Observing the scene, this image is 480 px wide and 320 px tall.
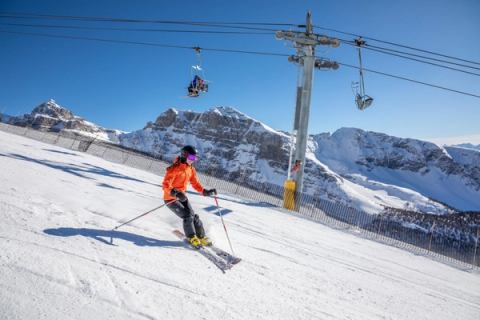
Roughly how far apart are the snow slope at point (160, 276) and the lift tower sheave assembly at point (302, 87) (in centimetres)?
826

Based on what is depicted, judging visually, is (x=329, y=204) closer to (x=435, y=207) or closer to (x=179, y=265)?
(x=179, y=265)

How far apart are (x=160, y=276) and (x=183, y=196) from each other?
1747 mm

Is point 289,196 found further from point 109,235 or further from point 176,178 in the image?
point 109,235

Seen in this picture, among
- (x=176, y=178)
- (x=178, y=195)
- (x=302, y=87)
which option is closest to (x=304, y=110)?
(x=302, y=87)

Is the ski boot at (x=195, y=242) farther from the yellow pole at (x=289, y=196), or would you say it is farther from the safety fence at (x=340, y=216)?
the yellow pole at (x=289, y=196)

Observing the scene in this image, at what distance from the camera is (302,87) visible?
1514 centimetres

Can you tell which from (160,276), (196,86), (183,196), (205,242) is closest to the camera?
(160,276)

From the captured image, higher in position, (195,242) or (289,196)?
(289,196)

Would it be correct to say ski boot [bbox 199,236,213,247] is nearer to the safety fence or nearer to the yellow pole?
the safety fence

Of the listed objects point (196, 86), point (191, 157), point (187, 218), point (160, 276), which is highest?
point (196, 86)

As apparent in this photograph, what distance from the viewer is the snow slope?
2.81m

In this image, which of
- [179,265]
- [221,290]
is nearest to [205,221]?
[179,265]

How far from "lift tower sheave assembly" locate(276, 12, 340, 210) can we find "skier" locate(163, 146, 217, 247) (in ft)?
32.7

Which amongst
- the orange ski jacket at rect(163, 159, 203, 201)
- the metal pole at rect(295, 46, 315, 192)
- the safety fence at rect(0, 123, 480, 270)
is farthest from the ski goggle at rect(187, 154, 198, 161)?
the metal pole at rect(295, 46, 315, 192)
